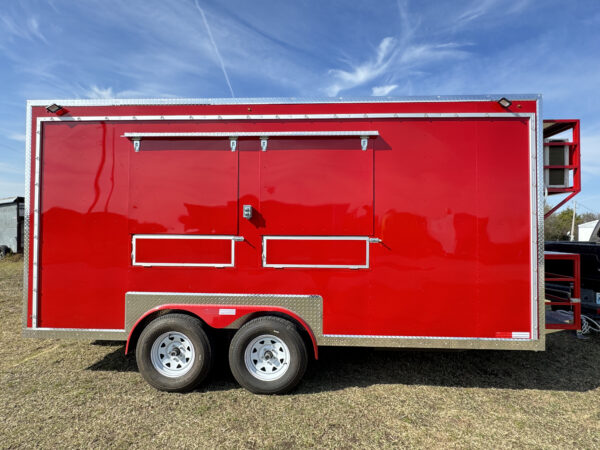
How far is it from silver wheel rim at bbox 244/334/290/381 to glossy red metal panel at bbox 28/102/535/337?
1.78 ft

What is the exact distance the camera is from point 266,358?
3.62 metres

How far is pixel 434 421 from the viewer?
3160 millimetres

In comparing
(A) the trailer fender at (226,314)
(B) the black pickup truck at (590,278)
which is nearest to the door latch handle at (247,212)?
(A) the trailer fender at (226,314)

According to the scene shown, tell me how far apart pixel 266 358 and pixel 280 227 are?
1.44 m

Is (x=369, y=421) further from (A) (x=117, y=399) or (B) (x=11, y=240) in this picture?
(B) (x=11, y=240)

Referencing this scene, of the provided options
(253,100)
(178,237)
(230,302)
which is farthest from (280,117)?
(230,302)

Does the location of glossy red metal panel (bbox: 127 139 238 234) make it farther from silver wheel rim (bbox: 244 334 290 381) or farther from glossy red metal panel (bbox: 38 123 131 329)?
silver wheel rim (bbox: 244 334 290 381)

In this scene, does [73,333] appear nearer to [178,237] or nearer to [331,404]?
[178,237]

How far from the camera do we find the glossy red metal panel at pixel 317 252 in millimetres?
3529

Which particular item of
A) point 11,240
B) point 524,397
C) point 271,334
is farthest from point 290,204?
point 11,240

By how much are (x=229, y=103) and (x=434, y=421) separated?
384 centimetres

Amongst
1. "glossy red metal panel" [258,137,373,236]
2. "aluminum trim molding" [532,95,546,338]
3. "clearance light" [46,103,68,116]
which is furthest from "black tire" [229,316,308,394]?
"clearance light" [46,103,68,116]

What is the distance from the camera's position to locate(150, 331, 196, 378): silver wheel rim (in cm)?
365

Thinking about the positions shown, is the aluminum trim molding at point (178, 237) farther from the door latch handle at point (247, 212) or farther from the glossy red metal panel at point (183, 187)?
the door latch handle at point (247, 212)
